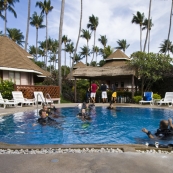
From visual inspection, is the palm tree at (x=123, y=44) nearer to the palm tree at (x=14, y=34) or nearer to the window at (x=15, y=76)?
the palm tree at (x=14, y=34)

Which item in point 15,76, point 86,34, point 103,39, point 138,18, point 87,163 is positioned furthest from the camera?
point 103,39

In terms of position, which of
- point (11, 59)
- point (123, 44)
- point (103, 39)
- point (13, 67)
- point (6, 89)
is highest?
point (103, 39)

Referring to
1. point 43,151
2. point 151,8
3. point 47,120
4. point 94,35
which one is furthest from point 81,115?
point 94,35

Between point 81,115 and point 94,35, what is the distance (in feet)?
143

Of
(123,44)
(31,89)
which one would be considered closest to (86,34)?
(123,44)

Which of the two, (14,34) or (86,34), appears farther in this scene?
(86,34)

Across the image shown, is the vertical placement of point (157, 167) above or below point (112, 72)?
below

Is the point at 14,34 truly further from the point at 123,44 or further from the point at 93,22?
the point at 123,44

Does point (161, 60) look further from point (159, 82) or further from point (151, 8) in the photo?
point (151, 8)

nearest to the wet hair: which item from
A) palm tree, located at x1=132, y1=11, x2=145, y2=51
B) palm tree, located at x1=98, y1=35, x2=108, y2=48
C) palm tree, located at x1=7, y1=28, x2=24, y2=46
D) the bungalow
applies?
the bungalow

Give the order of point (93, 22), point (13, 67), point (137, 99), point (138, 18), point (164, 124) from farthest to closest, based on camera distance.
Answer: point (93, 22) < point (138, 18) < point (137, 99) < point (13, 67) < point (164, 124)

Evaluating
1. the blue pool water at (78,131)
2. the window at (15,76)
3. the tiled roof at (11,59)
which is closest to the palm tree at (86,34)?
the tiled roof at (11,59)

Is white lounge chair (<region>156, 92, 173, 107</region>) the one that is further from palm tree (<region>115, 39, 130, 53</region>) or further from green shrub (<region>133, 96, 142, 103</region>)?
palm tree (<region>115, 39, 130, 53</region>)

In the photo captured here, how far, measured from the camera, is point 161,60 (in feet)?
57.2
